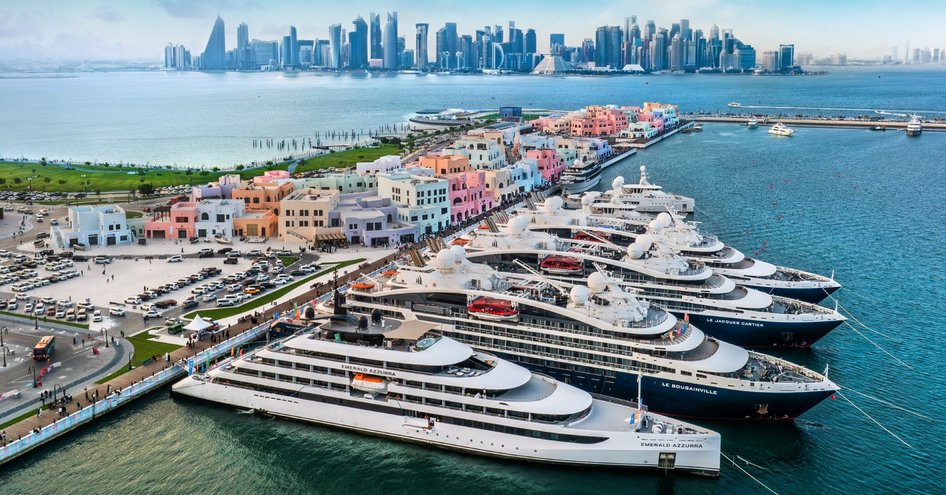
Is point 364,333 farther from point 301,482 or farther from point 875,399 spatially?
point 875,399

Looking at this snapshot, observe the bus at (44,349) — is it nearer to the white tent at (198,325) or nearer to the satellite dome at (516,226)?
the white tent at (198,325)

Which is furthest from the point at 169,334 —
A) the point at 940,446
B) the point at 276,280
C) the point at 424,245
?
the point at 940,446

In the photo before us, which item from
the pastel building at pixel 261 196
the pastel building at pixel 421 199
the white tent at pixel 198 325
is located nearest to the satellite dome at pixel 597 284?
the white tent at pixel 198 325

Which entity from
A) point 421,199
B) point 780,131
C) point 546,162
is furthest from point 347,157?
point 780,131

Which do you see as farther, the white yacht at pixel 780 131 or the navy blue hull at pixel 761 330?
the white yacht at pixel 780 131

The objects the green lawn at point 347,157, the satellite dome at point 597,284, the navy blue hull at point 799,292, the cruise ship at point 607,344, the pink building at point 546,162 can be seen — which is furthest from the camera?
the green lawn at point 347,157

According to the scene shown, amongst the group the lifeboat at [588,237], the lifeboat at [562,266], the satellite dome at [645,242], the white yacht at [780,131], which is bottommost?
the lifeboat at [562,266]
